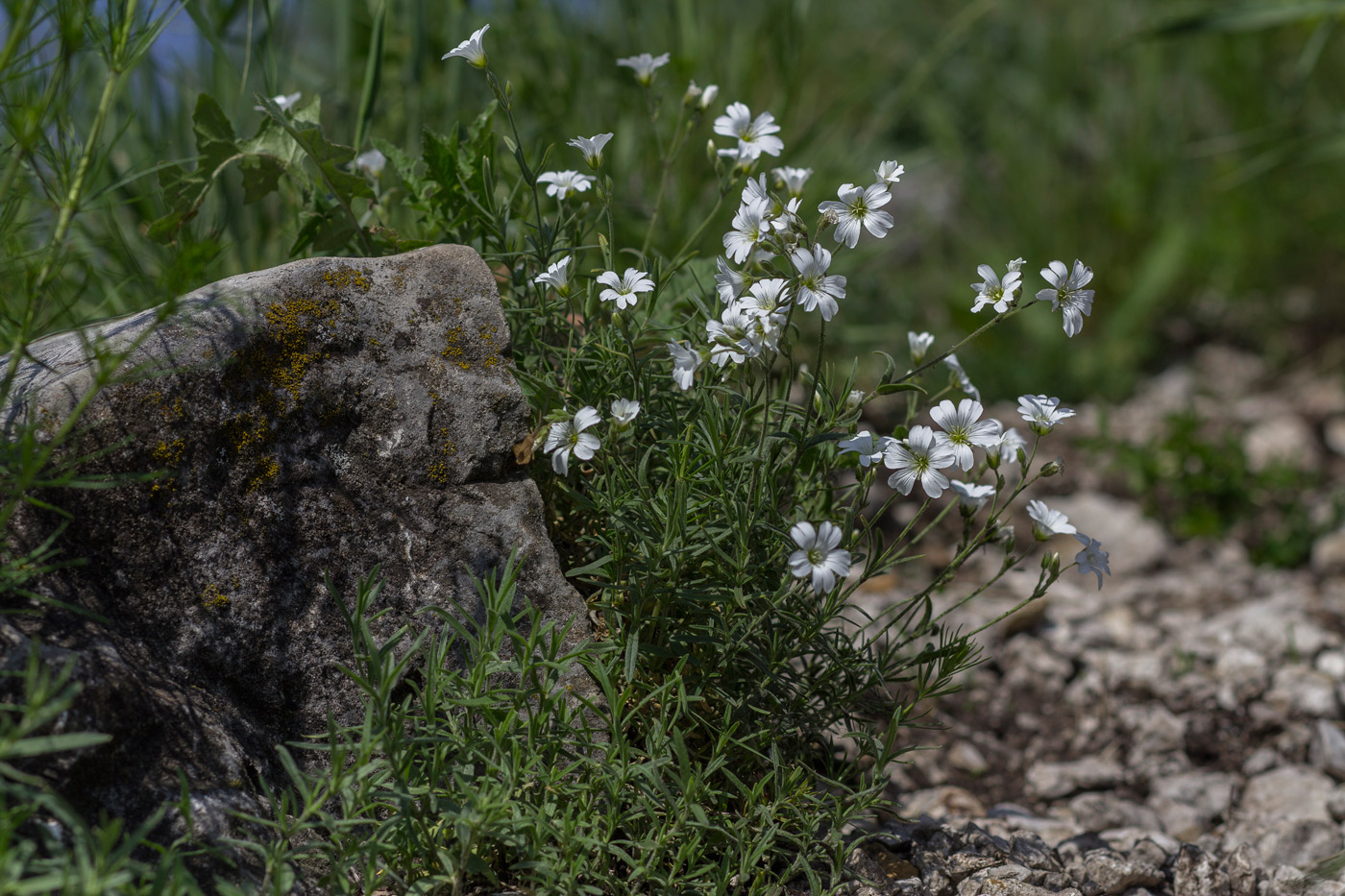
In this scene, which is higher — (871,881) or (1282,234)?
(1282,234)

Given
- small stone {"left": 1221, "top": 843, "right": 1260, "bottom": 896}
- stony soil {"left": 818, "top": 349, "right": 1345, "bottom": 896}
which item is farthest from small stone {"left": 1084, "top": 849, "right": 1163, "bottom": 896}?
small stone {"left": 1221, "top": 843, "right": 1260, "bottom": 896}

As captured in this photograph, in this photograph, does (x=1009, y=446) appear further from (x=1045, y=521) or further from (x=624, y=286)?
(x=624, y=286)

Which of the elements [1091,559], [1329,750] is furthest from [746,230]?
[1329,750]

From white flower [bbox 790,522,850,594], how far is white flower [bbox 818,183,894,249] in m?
0.51

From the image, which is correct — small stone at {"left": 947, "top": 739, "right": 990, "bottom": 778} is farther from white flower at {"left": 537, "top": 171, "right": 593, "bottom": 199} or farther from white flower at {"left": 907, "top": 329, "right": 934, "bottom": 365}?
white flower at {"left": 537, "top": 171, "right": 593, "bottom": 199}

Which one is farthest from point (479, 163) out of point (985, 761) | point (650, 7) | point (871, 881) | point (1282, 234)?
point (1282, 234)

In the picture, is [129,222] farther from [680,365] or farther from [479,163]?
[680,365]

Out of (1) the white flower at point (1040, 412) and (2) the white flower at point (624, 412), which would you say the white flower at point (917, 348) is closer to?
(1) the white flower at point (1040, 412)

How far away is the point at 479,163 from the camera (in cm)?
219

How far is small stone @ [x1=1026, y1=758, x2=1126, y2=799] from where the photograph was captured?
2674 mm

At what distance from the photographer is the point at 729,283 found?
70.7 inches

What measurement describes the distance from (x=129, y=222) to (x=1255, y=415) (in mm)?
5221

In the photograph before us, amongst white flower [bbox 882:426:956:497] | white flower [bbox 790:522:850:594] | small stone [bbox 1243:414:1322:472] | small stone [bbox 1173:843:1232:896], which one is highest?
white flower [bbox 882:426:956:497]

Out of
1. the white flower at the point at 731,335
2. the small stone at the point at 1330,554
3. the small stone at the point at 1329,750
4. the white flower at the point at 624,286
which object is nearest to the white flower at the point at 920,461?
the white flower at the point at 731,335
